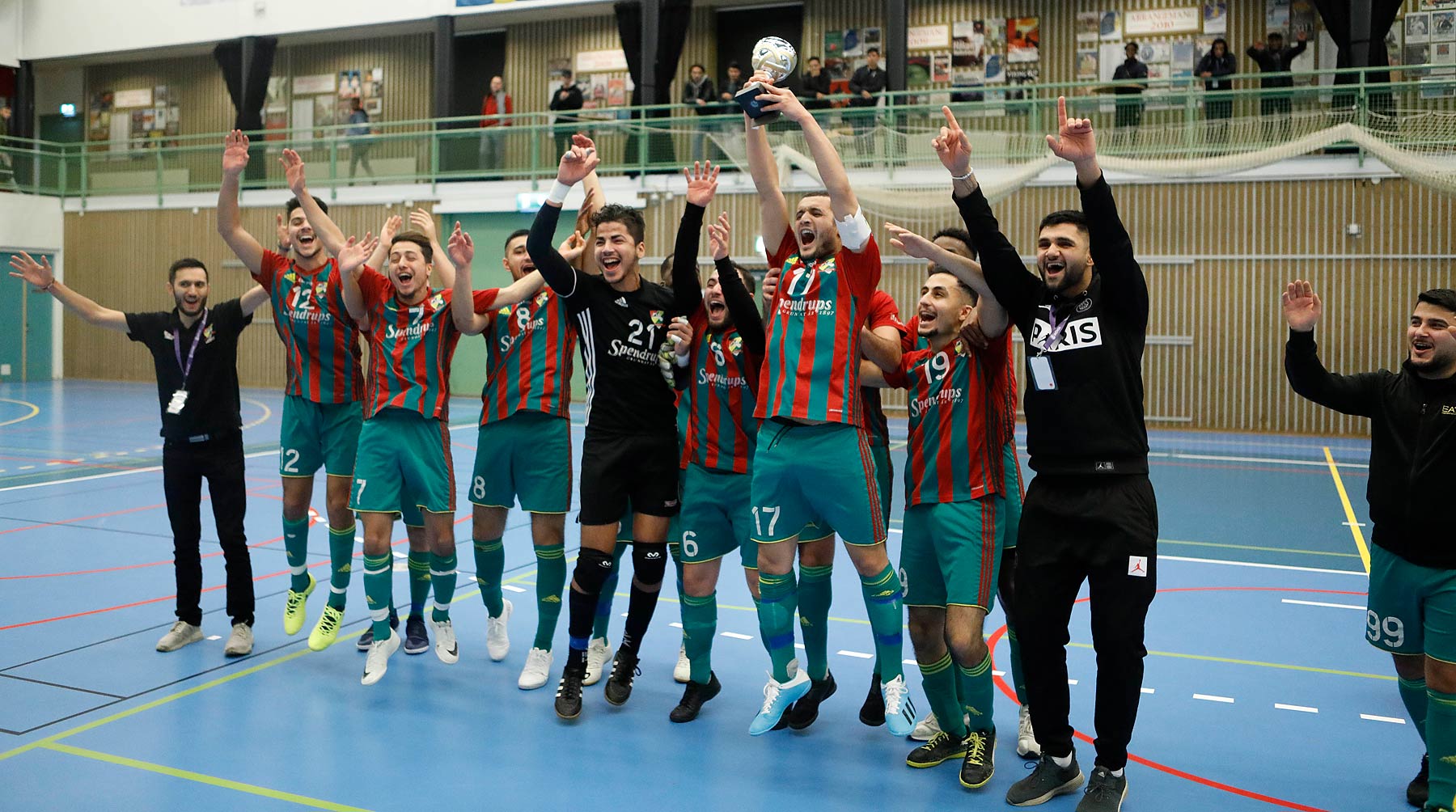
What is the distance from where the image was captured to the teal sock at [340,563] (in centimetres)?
593

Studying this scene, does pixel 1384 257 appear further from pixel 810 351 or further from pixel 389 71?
pixel 389 71

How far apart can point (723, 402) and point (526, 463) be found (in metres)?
1.21

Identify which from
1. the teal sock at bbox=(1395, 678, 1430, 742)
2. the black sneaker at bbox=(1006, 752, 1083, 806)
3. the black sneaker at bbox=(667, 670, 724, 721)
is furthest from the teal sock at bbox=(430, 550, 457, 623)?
the teal sock at bbox=(1395, 678, 1430, 742)

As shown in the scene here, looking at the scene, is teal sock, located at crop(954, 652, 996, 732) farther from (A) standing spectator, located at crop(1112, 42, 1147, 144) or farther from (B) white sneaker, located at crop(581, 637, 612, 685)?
(A) standing spectator, located at crop(1112, 42, 1147, 144)

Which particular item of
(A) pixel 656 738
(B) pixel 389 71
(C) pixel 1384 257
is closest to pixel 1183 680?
(A) pixel 656 738

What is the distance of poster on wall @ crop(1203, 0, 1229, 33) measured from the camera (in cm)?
1972

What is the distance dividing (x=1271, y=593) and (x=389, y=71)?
23.7 m

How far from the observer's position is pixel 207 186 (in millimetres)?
24828

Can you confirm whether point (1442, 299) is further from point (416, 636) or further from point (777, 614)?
point (416, 636)

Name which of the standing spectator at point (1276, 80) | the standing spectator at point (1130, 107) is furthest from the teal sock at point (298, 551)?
the standing spectator at point (1276, 80)

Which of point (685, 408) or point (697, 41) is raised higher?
point (697, 41)

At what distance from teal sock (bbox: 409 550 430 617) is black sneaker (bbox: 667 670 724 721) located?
1.73 meters

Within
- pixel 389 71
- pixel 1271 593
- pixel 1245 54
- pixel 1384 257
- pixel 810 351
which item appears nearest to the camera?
pixel 810 351

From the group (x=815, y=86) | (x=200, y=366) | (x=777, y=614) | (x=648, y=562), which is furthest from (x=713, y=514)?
(x=815, y=86)
